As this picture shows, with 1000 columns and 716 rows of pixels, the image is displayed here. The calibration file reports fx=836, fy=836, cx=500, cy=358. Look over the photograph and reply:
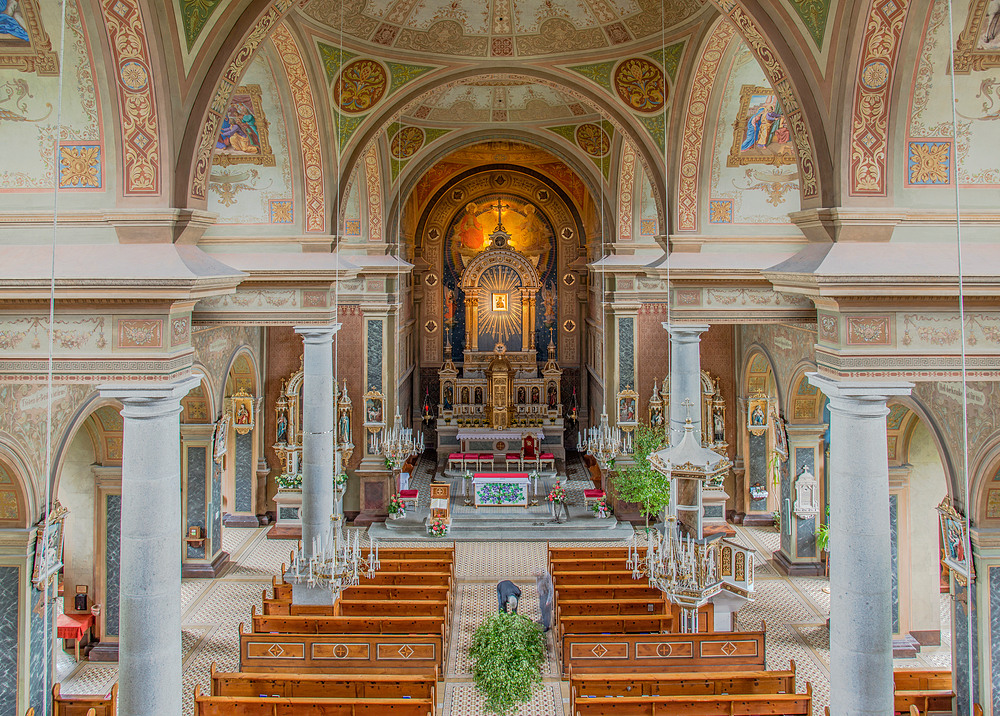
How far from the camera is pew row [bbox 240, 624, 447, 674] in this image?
10703 mm

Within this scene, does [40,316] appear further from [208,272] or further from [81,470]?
[81,470]

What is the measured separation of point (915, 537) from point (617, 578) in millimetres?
4580

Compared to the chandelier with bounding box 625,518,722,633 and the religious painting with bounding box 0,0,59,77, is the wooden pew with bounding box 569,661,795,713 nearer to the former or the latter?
the chandelier with bounding box 625,518,722,633

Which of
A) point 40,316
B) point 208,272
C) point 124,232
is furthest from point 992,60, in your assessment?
point 40,316

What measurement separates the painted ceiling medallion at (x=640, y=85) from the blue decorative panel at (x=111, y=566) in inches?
390

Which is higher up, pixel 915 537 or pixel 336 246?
pixel 336 246

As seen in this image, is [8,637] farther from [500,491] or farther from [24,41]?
[500,491]

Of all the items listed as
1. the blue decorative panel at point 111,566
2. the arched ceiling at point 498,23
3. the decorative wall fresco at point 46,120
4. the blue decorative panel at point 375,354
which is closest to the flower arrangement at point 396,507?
the blue decorative panel at point 375,354

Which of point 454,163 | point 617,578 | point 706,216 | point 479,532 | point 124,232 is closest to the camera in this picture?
point 124,232

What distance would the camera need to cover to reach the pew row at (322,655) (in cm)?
1070

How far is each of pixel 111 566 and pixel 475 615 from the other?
5.71 metres

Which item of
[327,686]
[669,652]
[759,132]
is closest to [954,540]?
[669,652]

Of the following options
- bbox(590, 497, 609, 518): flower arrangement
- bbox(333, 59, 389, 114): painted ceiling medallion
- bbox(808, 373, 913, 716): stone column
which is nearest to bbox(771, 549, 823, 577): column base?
bbox(590, 497, 609, 518): flower arrangement

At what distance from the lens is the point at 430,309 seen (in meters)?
26.2
